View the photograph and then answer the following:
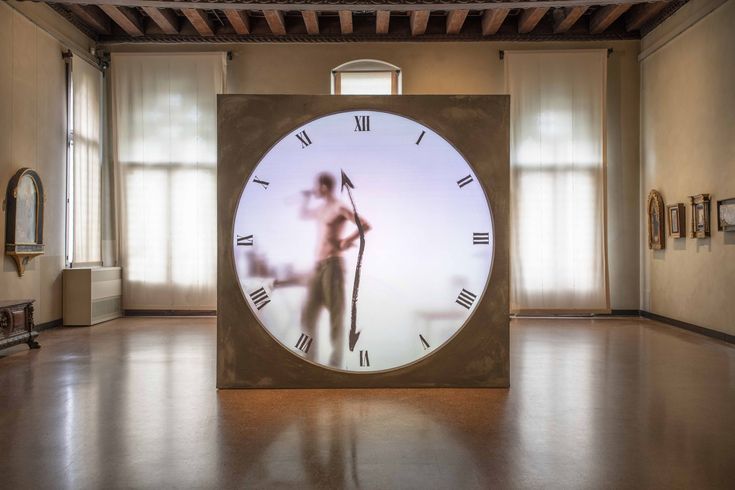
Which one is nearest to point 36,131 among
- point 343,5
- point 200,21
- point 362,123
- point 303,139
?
point 200,21

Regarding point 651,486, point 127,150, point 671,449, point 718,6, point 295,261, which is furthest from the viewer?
point 127,150

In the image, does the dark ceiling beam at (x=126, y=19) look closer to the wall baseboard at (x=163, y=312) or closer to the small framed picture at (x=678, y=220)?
the wall baseboard at (x=163, y=312)

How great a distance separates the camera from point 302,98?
11.6ft

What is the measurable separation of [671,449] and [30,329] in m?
5.26

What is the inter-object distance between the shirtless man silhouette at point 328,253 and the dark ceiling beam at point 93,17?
5.59 m

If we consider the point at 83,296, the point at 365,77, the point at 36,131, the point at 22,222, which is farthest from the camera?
the point at 365,77

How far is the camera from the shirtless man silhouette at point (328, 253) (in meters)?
3.48

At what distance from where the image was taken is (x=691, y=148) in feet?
22.7

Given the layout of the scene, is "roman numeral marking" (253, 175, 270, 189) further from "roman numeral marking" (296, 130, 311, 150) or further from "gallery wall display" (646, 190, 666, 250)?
"gallery wall display" (646, 190, 666, 250)

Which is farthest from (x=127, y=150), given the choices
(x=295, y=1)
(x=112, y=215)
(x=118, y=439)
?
(x=118, y=439)

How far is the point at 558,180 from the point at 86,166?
6272 millimetres

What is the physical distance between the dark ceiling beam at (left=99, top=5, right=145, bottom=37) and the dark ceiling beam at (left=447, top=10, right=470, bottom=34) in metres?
4.11

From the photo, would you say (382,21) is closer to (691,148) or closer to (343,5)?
(343,5)

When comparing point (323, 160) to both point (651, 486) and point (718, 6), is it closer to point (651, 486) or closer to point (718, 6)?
point (651, 486)
